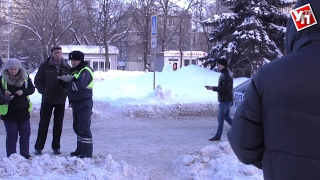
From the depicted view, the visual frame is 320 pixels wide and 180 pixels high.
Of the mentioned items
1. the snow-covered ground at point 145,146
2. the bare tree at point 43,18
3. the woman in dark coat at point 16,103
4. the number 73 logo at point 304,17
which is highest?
the bare tree at point 43,18

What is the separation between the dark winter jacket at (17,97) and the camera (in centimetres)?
629

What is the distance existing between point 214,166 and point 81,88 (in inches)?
95.0

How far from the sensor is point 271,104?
6.31 feet

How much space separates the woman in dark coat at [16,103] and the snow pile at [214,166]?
2515mm

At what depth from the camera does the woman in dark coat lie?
6.29 meters

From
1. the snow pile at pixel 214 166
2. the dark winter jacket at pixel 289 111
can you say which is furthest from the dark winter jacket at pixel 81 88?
the dark winter jacket at pixel 289 111

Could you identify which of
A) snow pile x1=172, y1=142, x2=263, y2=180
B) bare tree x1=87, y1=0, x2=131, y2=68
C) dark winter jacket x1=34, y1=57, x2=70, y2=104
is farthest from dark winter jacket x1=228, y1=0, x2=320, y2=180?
bare tree x1=87, y1=0, x2=131, y2=68

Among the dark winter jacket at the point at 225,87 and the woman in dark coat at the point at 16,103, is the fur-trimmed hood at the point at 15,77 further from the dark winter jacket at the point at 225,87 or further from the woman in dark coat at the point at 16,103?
the dark winter jacket at the point at 225,87

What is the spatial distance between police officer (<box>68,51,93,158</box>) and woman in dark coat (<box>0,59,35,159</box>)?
0.71 metres

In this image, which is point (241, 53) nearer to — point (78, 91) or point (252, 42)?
point (252, 42)

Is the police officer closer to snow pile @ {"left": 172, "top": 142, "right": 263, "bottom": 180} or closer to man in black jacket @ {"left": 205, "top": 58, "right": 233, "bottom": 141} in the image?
snow pile @ {"left": 172, "top": 142, "right": 263, "bottom": 180}

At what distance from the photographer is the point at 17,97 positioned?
632cm

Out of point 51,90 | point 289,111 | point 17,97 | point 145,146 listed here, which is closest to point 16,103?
point 17,97

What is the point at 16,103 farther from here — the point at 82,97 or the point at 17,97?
the point at 82,97
